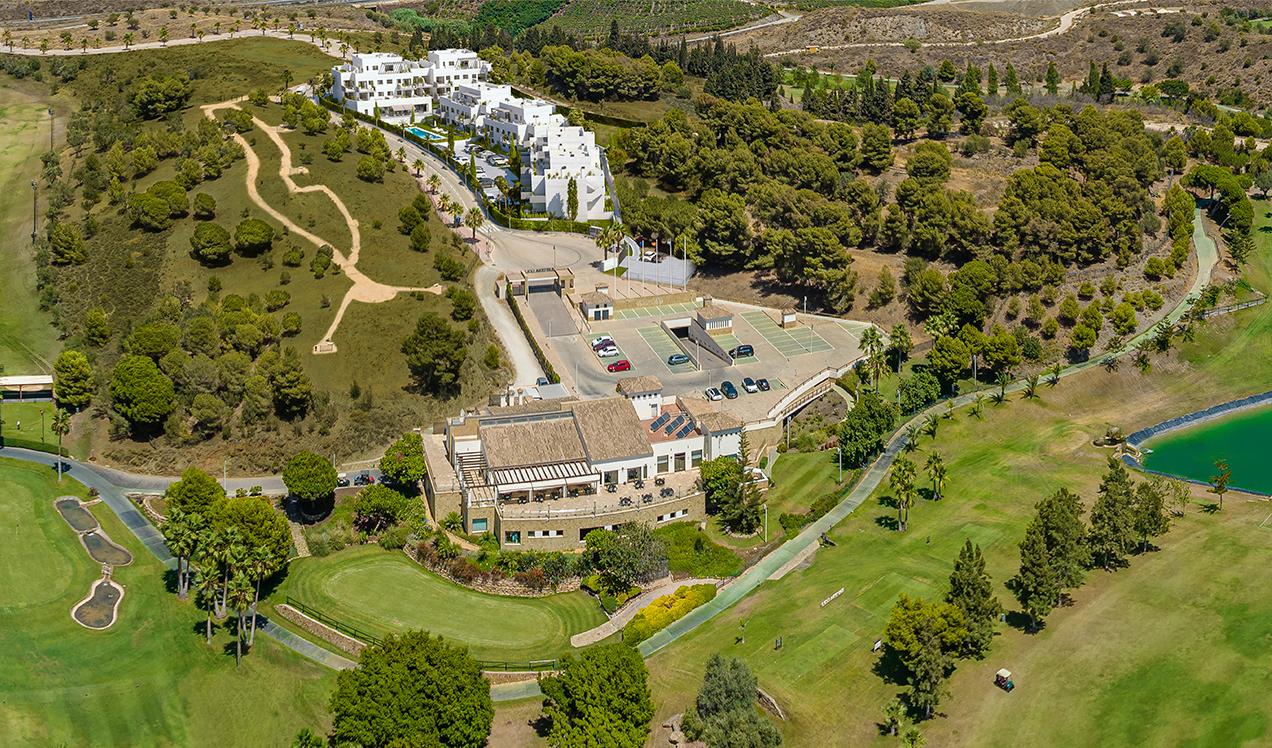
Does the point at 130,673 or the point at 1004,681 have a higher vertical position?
the point at 1004,681

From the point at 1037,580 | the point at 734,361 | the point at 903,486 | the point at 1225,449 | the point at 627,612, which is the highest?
the point at 734,361

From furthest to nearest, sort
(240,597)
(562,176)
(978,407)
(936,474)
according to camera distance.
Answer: (562,176) → (978,407) → (936,474) → (240,597)

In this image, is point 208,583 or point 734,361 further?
point 734,361

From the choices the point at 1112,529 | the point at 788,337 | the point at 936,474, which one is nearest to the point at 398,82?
the point at 788,337

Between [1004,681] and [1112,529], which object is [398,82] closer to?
[1112,529]

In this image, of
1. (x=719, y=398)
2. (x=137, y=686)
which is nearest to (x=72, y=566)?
(x=137, y=686)

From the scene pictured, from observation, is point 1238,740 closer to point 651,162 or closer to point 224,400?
point 224,400

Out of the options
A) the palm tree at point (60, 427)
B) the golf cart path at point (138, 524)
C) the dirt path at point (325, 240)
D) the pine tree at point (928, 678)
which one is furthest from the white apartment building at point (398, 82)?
the pine tree at point (928, 678)
